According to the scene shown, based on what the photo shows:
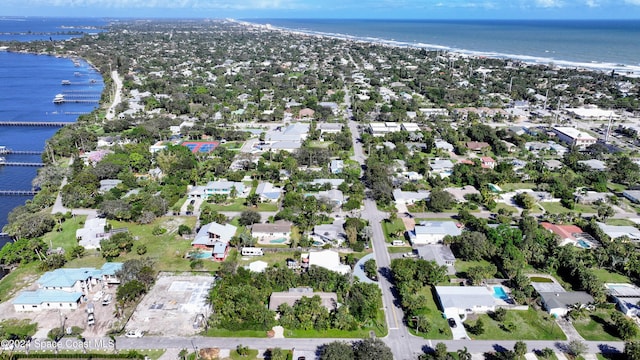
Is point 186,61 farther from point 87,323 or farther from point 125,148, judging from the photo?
point 87,323

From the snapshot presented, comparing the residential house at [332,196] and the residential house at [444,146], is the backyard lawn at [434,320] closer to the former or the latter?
the residential house at [332,196]

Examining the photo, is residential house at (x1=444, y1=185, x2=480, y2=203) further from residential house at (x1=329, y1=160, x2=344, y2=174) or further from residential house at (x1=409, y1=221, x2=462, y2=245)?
residential house at (x1=329, y1=160, x2=344, y2=174)

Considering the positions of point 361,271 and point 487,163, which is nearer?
point 361,271

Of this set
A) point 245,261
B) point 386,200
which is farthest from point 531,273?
point 245,261

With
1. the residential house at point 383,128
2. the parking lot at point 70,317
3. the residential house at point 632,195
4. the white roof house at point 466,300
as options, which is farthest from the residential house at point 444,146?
the parking lot at point 70,317

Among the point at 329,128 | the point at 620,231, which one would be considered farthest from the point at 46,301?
the point at 329,128

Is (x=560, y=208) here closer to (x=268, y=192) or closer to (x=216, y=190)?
(x=268, y=192)

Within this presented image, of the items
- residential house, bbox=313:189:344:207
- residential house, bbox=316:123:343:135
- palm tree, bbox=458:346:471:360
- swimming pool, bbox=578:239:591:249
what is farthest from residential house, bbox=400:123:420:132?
palm tree, bbox=458:346:471:360
